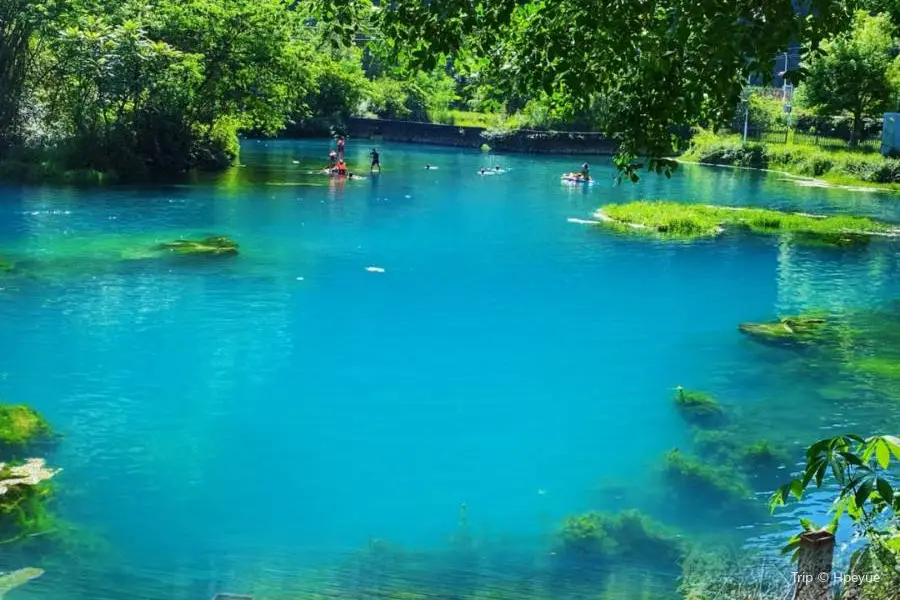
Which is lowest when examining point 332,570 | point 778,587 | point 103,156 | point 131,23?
point 332,570

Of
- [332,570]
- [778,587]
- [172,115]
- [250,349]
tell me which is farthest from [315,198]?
[778,587]

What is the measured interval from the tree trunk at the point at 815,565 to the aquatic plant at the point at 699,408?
9.99 meters

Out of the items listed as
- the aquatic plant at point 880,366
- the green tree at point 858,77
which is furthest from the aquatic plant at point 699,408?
the green tree at point 858,77

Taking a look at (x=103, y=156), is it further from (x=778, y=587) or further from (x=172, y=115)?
(x=778, y=587)

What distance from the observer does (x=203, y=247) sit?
27.5m

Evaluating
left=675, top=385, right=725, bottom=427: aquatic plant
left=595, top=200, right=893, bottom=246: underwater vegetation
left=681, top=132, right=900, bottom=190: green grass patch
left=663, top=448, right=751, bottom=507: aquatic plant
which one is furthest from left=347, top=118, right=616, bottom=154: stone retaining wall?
left=663, top=448, right=751, bottom=507: aquatic plant

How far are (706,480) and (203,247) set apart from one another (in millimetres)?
18680

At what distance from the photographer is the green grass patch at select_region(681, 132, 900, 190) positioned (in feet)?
174

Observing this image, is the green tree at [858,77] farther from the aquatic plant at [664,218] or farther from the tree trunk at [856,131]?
the aquatic plant at [664,218]

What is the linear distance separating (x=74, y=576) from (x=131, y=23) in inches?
1411

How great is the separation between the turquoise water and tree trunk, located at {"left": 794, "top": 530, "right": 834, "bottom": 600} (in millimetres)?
5410

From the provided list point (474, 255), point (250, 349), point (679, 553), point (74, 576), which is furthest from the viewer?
point (474, 255)

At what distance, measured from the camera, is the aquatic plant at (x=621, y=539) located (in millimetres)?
10547

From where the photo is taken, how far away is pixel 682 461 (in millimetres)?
13133
